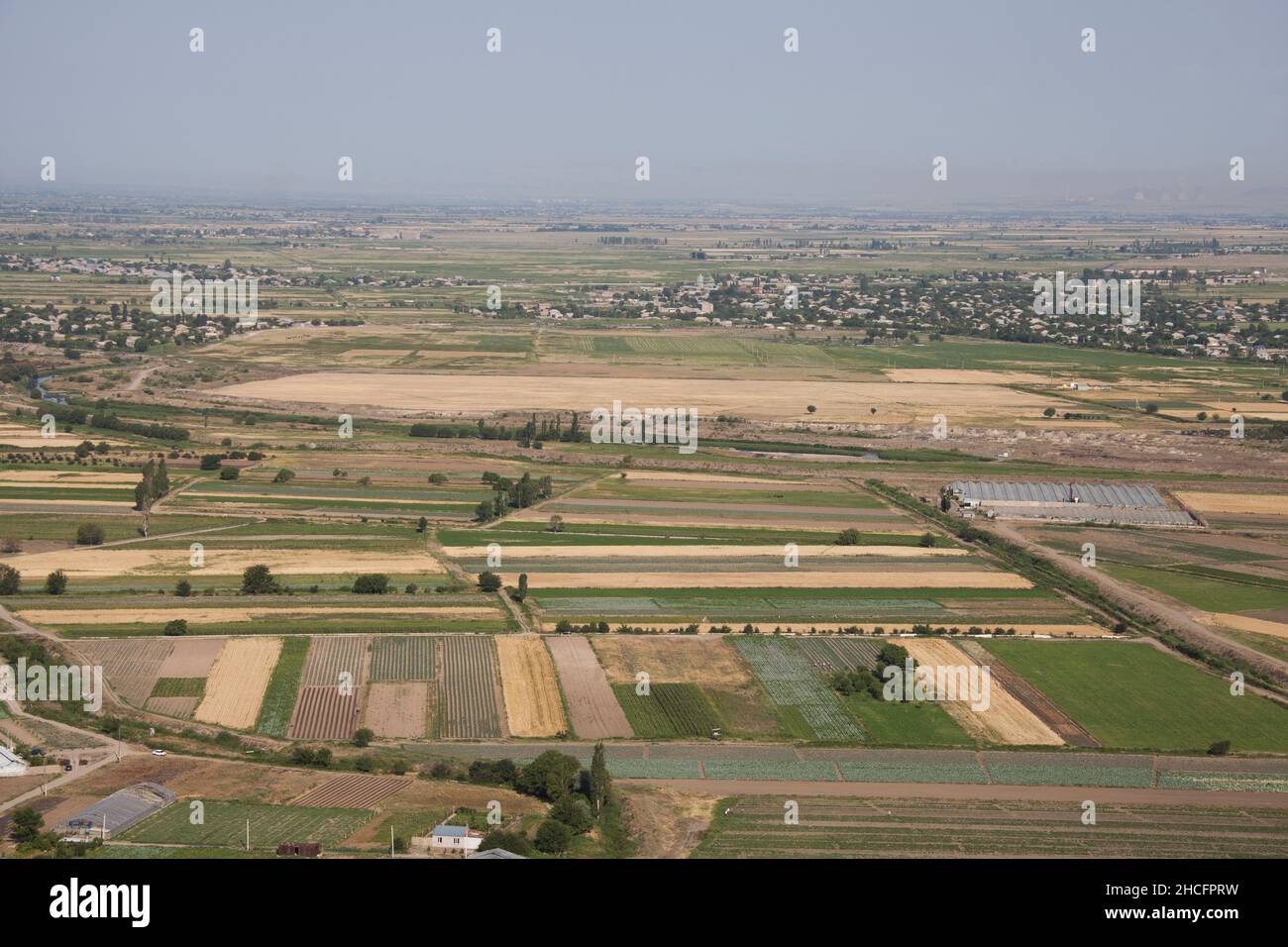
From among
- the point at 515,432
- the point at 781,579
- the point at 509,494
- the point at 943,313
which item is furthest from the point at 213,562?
the point at 943,313

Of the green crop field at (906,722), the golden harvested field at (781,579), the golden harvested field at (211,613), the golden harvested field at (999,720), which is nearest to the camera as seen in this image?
the green crop field at (906,722)

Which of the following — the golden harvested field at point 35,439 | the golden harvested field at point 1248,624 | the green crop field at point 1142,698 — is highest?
the golden harvested field at point 35,439

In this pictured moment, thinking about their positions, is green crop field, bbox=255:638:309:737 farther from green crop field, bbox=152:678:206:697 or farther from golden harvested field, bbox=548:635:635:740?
golden harvested field, bbox=548:635:635:740

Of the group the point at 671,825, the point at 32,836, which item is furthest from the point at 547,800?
the point at 32,836

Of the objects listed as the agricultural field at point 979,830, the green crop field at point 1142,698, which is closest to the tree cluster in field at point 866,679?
the green crop field at point 1142,698

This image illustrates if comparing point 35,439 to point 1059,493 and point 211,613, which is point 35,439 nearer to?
point 211,613

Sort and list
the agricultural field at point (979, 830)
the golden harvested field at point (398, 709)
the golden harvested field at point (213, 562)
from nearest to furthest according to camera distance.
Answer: the agricultural field at point (979, 830) < the golden harvested field at point (398, 709) < the golden harvested field at point (213, 562)

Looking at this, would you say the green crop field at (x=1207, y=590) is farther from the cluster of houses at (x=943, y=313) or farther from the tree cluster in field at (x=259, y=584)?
the cluster of houses at (x=943, y=313)

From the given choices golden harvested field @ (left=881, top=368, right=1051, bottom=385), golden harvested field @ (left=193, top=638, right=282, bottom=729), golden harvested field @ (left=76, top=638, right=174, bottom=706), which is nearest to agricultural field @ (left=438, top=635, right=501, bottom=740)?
golden harvested field @ (left=193, top=638, right=282, bottom=729)
